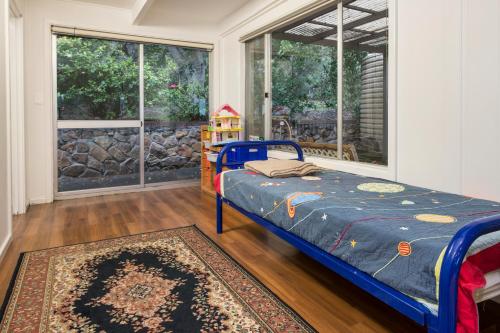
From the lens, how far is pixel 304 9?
342 cm

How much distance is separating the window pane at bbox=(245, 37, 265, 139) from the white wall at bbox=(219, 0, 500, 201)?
212 cm

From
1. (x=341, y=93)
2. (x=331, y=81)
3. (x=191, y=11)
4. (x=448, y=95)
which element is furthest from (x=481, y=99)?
(x=191, y=11)

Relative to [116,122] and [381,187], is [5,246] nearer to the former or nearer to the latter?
[116,122]

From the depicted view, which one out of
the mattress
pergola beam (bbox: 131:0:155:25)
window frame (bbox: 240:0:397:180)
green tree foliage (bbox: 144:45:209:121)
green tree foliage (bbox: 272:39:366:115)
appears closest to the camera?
the mattress

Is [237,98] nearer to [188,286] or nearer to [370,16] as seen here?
[370,16]

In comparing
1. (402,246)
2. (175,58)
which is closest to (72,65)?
(175,58)

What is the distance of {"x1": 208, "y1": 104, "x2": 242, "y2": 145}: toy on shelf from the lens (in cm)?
468

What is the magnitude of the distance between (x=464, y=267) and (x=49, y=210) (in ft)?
13.0

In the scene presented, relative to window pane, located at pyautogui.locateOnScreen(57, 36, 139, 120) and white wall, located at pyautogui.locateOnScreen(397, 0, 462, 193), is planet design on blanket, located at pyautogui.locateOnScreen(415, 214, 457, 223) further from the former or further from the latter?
window pane, located at pyautogui.locateOnScreen(57, 36, 139, 120)

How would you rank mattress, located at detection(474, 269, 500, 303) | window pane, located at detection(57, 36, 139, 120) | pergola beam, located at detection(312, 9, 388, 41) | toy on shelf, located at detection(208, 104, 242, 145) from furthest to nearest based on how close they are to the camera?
toy on shelf, located at detection(208, 104, 242, 145) → window pane, located at detection(57, 36, 139, 120) → pergola beam, located at detection(312, 9, 388, 41) → mattress, located at detection(474, 269, 500, 303)

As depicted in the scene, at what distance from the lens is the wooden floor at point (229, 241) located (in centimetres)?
176

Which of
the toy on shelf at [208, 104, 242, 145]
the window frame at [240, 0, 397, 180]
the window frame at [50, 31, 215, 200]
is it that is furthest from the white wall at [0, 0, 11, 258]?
the window frame at [240, 0, 397, 180]

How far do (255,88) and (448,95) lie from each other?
9.23ft

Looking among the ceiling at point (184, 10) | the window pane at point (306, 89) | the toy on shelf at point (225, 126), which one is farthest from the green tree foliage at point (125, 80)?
the window pane at point (306, 89)
